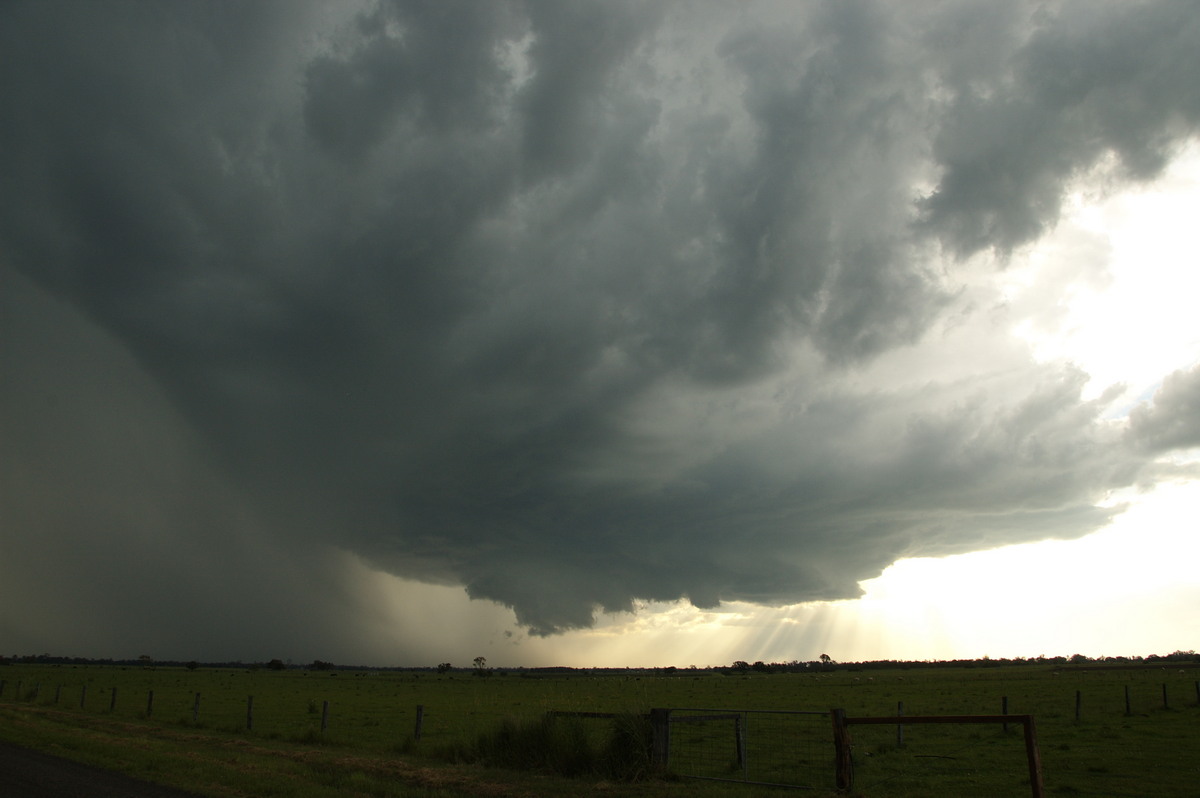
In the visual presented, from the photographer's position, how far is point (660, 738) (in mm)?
18375

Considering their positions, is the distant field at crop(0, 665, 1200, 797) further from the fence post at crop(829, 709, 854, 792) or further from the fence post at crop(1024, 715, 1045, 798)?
the fence post at crop(1024, 715, 1045, 798)

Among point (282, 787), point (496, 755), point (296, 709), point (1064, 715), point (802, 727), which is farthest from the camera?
point (296, 709)

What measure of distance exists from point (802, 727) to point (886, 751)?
12950mm

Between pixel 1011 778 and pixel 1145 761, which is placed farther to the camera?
pixel 1145 761

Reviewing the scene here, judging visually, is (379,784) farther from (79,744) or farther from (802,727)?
(802,727)

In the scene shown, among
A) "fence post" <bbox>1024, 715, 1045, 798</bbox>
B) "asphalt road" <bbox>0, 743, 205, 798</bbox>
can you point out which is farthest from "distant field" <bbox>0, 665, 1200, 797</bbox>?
"fence post" <bbox>1024, 715, 1045, 798</bbox>

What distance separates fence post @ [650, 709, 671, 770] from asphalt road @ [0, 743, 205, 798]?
10541 millimetres

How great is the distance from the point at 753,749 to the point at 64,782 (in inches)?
956

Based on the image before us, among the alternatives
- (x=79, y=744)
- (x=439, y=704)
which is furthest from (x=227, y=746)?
(x=439, y=704)

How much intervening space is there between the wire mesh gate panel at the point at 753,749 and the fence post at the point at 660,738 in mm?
136

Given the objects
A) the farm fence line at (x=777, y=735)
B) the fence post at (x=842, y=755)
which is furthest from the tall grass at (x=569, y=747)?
the fence post at (x=842, y=755)

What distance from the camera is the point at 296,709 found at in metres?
55.5

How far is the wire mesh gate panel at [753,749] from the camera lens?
18859 millimetres

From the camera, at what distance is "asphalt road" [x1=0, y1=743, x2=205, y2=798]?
573 inches
